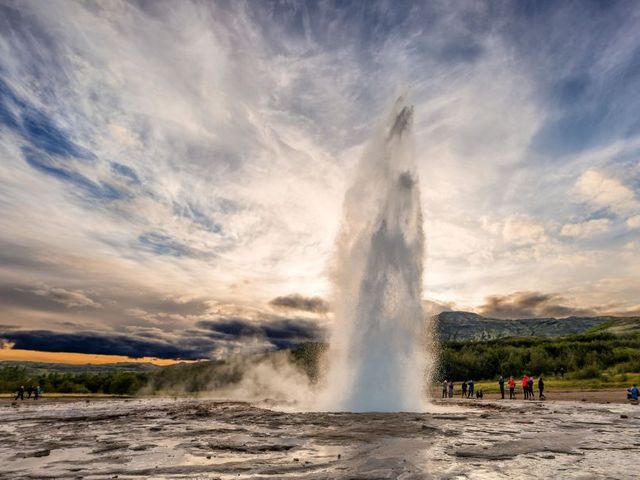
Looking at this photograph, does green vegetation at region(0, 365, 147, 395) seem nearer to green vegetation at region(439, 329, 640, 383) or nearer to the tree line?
the tree line

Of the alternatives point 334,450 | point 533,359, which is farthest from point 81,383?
point 533,359

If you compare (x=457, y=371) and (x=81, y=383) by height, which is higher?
(x=457, y=371)

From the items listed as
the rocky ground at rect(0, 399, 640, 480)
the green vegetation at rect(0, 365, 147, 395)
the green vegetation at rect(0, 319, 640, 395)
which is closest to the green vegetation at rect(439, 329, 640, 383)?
the green vegetation at rect(0, 319, 640, 395)

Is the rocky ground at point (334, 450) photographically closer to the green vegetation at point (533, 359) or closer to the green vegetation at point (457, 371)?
the green vegetation at point (457, 371)

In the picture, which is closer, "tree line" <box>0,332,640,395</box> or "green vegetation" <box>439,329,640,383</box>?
"tree line" <box>0,332,640,395</box>

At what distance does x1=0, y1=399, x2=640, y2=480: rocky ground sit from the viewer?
30.8 ft

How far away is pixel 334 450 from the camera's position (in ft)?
39.9

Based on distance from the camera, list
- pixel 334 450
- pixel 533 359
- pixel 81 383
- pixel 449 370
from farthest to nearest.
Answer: pixel 449 370, pixel 533 359, pixel 81 383, pixel 334 450

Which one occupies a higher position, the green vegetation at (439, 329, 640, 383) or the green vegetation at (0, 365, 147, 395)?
the green vegetation at (439, 329, 640, 383)

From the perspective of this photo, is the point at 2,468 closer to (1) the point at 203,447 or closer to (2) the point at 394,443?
(1) the point at 203,447

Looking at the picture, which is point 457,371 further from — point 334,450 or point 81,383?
point 334,450

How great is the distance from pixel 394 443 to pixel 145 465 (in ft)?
22.7

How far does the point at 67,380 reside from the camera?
83.1 meters

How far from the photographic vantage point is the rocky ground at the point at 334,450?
9.40 metres
